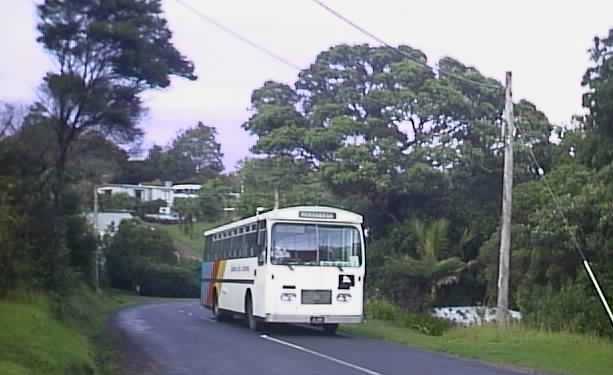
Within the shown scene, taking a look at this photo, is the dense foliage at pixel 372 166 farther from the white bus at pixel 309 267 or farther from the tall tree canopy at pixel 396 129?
the white bus at pixel 309 267

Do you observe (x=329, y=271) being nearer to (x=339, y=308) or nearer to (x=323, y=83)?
(x=339, y=308)

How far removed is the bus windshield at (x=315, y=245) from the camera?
26.6 meters

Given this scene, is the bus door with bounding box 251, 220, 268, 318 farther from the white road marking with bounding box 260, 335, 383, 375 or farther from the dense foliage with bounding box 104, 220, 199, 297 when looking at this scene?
the dense foliage with bounding box 104, 220, 199, 297

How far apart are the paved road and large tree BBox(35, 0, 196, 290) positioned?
6229 millimetres

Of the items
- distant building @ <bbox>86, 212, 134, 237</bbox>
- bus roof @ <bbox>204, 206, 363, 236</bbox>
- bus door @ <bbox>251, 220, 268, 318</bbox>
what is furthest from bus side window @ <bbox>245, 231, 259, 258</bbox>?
distant building @ <bbox>86, 212, 134, 237</bbox>

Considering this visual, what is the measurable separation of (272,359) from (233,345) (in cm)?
345

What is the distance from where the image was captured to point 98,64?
31594mm

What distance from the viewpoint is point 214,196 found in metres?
69.6

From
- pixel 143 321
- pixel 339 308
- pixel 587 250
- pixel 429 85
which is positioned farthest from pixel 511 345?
pixel 429 85

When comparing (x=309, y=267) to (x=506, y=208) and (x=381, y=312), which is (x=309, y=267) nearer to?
(x=506, y=208)

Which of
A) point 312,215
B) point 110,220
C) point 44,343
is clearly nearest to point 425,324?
point 312,215

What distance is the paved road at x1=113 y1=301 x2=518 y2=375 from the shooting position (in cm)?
1798

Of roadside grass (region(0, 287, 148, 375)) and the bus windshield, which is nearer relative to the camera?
roadside grass (region(0, 287, 148, 375))

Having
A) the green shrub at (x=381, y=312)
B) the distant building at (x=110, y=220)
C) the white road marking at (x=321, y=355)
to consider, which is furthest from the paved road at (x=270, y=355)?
the distant building at (x=110, y=220)
